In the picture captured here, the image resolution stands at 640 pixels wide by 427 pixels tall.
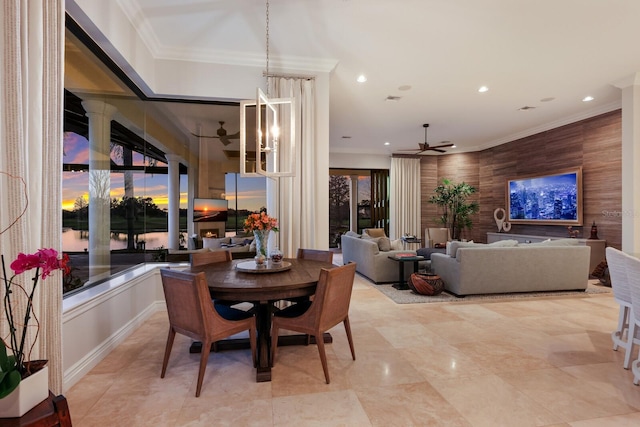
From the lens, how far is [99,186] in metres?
3.14

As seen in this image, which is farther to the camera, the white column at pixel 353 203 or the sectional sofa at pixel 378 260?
the white column at pixel 353 203

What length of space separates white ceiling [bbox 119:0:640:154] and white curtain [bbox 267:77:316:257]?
0.33 metres

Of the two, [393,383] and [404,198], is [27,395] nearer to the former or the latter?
[393,383]

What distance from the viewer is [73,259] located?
2703 mm

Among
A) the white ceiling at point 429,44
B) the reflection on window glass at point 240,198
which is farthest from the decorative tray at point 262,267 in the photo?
the white ceiling at point 429,44

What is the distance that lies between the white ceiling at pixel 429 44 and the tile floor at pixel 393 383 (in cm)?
309

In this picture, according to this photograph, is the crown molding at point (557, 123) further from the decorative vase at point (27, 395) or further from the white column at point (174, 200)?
the decorative vase at point (27, 395)

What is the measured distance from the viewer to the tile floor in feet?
6.27

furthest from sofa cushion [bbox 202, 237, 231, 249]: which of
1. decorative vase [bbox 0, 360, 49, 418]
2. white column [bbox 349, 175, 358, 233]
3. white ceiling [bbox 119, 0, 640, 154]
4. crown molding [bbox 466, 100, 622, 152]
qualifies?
crown molding [bbox 466, 100, 622, 152]

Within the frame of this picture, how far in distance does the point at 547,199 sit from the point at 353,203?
571cm

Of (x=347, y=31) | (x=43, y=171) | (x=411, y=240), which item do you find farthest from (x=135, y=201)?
(x=411, y=240)

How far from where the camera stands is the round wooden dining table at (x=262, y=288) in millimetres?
2189

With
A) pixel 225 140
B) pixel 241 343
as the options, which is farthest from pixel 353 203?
pixel 241 343

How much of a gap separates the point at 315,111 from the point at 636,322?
3605 mm
